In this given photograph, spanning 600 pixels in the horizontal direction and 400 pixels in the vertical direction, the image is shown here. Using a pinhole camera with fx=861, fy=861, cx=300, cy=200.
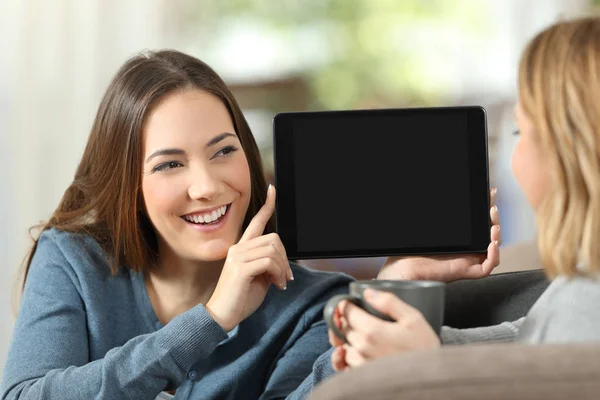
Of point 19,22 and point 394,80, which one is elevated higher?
point 19,22

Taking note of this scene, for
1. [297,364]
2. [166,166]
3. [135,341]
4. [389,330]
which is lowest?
[297,364]

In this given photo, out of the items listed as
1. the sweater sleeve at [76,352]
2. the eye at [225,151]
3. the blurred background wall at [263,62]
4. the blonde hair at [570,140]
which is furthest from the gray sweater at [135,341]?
the blurred background wall at [263,62]

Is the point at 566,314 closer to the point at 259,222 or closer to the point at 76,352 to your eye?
the point at 259,222

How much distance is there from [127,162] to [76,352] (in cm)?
31

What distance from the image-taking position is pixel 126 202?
1417 mm

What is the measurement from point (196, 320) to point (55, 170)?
6.98 ft

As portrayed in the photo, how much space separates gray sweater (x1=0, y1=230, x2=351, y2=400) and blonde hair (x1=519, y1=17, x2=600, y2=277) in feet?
1.41

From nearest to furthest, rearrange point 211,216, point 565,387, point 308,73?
point 565,387 < point 211,216 < point 308,73

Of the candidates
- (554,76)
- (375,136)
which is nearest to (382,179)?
(375,136)

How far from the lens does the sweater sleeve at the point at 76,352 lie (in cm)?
119

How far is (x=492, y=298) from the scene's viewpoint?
4.35ft

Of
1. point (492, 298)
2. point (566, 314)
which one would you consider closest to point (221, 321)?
point (492, 298)

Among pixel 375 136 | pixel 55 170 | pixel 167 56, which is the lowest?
pixel 55 170

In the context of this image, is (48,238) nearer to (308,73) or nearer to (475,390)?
(475,390)
